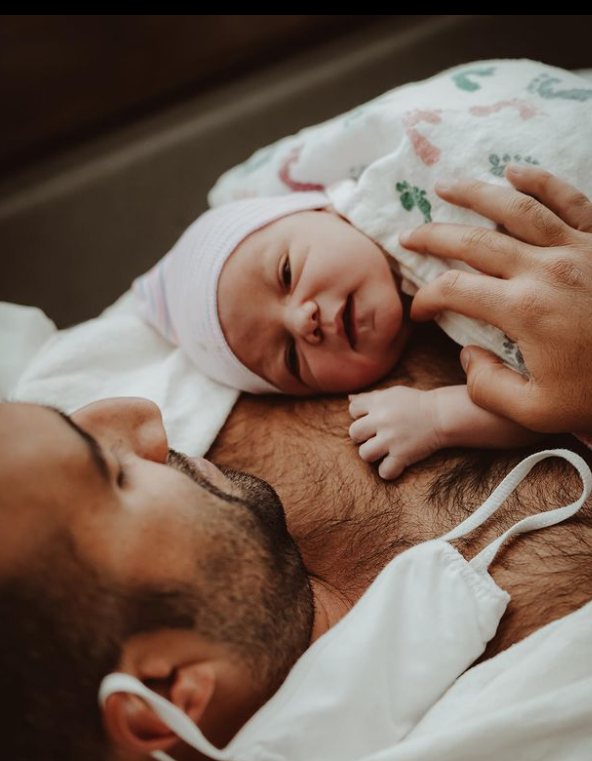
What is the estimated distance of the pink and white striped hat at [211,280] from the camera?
1.15 meters

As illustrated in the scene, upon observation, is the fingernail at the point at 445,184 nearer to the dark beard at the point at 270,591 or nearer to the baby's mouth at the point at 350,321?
the baby's mouth at the point at 350,321

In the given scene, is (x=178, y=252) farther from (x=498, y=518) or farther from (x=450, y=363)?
(x=498, y=518)

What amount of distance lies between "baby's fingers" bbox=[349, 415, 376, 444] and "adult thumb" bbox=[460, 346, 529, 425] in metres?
0.16

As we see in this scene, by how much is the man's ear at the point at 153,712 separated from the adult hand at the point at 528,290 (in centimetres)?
52

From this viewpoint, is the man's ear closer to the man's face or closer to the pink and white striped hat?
the man's face

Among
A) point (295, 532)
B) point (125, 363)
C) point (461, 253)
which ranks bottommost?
point (295, 532)

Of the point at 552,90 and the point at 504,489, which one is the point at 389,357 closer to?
the point at 504,489

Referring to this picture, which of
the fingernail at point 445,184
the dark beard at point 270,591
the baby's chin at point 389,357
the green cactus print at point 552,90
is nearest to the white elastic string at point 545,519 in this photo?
the dark beard at point 270,591

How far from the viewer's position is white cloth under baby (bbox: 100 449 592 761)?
688mm

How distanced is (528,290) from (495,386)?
138 millimetres

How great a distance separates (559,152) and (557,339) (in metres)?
0.31

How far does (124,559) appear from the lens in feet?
2.13

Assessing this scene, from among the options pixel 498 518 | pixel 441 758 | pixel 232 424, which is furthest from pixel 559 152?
pixel 441 758

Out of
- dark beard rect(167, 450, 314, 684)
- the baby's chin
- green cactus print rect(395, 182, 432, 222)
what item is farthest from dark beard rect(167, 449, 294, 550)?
green cactus print rect(395, 182, 432, 222)
